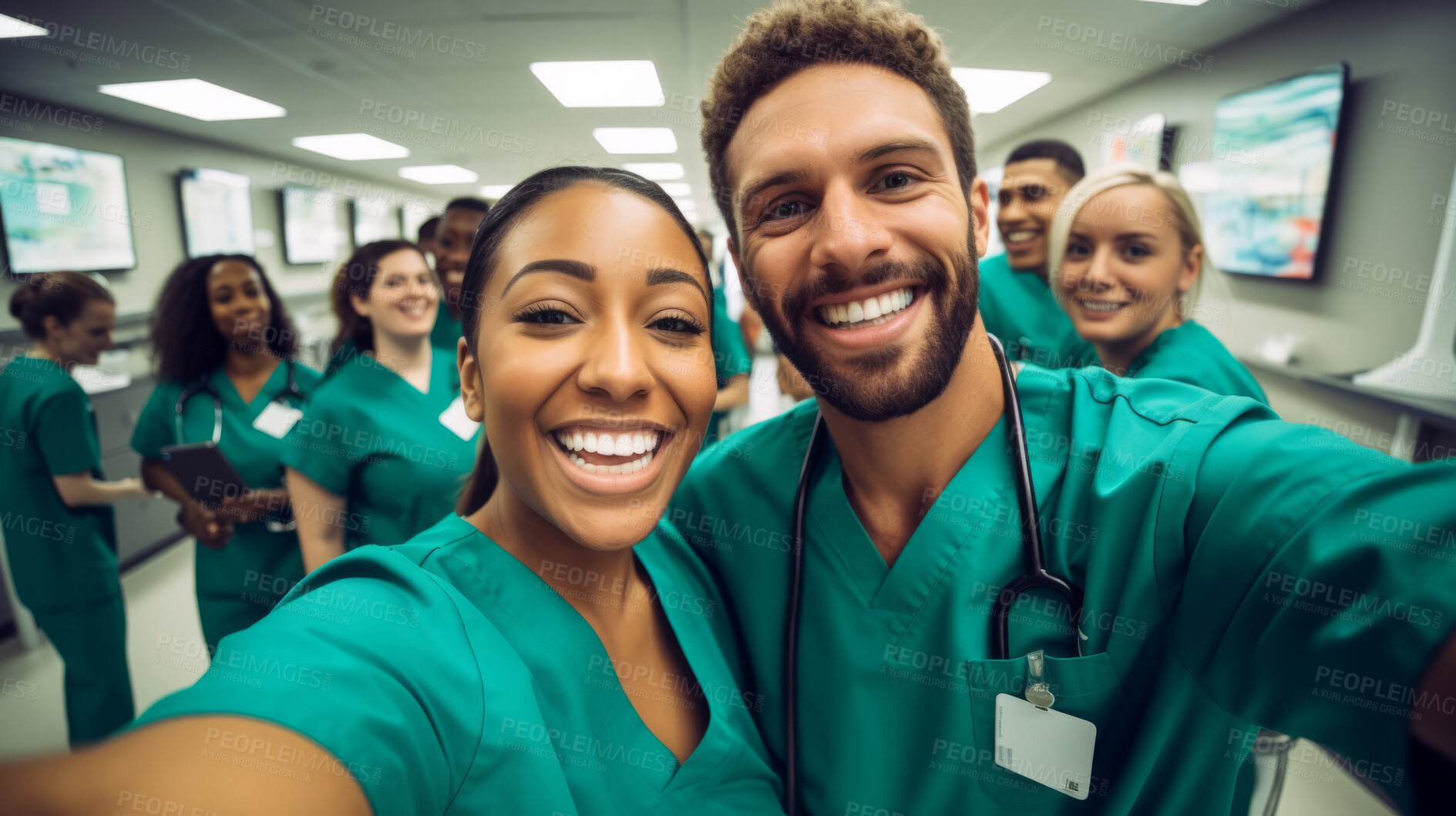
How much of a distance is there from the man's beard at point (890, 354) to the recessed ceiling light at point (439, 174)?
780cm

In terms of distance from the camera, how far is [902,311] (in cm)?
88

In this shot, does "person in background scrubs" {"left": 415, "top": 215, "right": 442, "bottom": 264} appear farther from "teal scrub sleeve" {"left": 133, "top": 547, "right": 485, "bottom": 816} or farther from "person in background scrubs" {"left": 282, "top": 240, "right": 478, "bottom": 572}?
"teal scrub sleeve" {"left": 133, "top": 547, "right": 485, "bottom": 816}

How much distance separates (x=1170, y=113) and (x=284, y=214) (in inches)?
349

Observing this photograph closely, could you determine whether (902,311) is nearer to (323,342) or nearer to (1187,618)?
(1187,618)

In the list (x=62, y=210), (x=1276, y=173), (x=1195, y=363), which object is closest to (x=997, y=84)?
(x=1276, y=173)

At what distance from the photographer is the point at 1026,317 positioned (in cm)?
239

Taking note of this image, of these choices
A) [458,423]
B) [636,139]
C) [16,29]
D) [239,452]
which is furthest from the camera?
[636,139]

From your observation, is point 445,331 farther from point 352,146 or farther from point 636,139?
point 352,146

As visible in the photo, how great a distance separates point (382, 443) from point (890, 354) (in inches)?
58.8

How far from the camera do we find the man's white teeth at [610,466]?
0.77 m

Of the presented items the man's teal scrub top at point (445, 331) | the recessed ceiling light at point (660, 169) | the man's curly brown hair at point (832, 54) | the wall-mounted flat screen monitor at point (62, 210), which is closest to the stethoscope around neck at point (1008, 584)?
the man's curly brown hair at point (832, 54)

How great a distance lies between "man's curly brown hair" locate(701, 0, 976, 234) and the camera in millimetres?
917

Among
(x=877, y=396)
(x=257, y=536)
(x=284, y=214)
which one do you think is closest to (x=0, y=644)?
(x=257, y=536)

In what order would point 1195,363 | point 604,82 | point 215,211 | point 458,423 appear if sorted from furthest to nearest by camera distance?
point 215,211
point 604,82
point 458,423
point 1195,363
